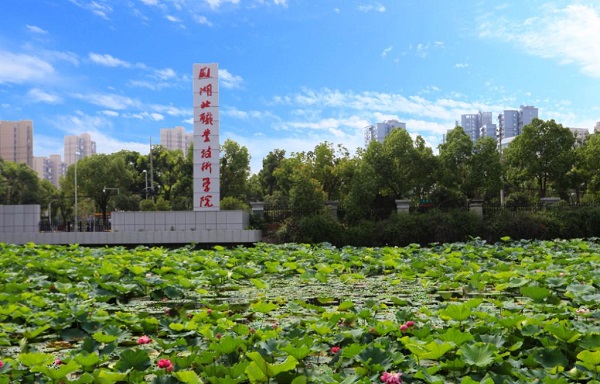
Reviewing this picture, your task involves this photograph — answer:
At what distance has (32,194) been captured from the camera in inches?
1219

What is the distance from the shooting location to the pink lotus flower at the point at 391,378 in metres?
1.86

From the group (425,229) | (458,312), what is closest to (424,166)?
(425,229)

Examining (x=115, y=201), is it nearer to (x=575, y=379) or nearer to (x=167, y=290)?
(x=167, y=290)

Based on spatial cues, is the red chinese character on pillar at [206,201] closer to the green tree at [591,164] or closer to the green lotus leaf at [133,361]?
the green lotus leaf at [133,361]

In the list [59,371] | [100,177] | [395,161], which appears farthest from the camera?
[100,177]

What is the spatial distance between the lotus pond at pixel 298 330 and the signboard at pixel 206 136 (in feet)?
32.0

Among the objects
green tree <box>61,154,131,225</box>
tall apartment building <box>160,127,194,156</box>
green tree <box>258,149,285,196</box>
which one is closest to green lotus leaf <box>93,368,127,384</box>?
green tree <box>61,154,131,225</box>

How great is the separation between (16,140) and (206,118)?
35.6m

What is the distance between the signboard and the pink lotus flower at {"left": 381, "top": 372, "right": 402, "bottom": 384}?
13.2 meters

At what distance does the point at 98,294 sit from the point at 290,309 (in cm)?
154

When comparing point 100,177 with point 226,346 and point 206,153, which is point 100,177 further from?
point 226,346


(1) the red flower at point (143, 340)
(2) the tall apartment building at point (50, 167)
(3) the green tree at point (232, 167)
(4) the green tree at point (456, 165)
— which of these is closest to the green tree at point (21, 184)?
(3) the green tree at point (232, 167)

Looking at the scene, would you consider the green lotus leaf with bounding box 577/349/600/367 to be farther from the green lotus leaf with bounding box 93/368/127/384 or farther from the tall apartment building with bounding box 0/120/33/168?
the tall apartment building with bounding box 0/120/33/168

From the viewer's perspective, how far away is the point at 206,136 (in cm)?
1493
